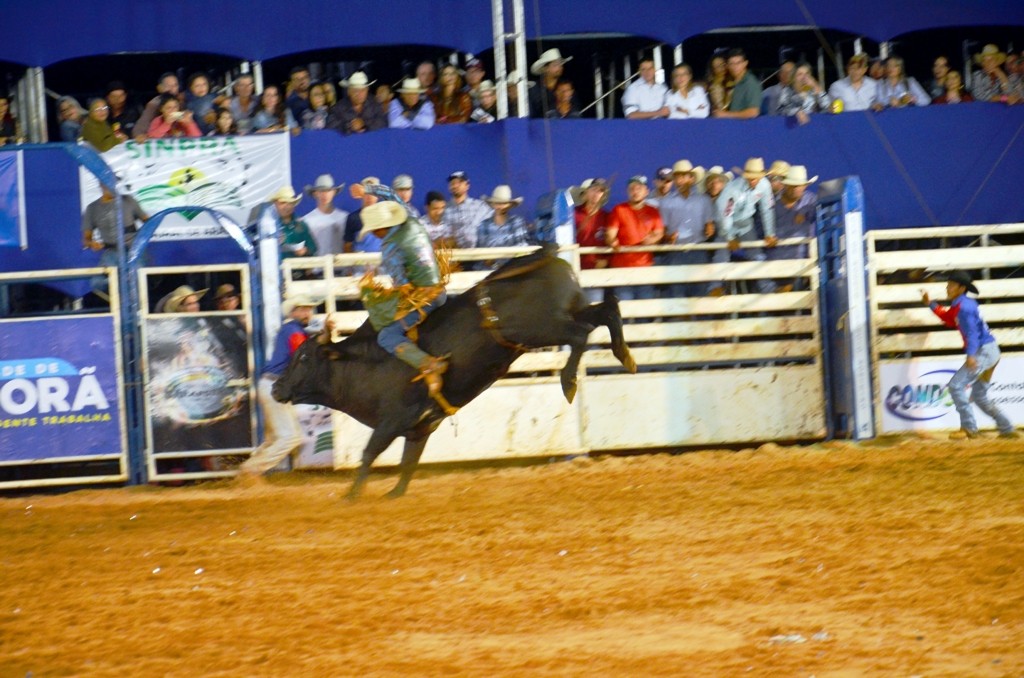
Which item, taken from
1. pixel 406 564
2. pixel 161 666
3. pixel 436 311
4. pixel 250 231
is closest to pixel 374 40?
pixel 250 231

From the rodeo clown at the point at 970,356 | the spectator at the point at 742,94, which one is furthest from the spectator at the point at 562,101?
the rodeo clown at the point at 970,356

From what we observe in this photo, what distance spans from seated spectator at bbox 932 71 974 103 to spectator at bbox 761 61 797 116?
1850 mm

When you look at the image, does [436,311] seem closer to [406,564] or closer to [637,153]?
[406,564]

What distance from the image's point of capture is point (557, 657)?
4.93 metres

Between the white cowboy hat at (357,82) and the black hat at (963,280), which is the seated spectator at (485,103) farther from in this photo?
the black hat at (963,280)

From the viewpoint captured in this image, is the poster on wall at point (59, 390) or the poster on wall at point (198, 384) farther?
the poster on wall at point (198, 384)

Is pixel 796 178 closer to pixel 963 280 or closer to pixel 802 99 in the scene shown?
pixel 802 99

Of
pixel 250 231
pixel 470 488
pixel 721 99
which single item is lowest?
pixel 470 488

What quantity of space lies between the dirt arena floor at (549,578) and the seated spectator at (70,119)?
442 centimetres

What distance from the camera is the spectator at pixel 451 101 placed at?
1316 centimetres

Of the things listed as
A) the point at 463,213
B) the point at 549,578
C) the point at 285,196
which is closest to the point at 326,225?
the point at 285,196

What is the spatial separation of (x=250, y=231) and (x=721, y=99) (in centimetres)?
557

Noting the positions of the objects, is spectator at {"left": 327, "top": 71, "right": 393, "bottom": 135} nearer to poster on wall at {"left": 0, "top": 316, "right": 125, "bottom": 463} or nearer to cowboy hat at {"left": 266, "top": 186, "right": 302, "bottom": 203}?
cowboy hat at {"left": 266, "top": 186, "right": 302, "bottom": 203}

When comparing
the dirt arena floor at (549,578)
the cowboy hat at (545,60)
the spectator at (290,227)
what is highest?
the cowboy hat at (545,60)
